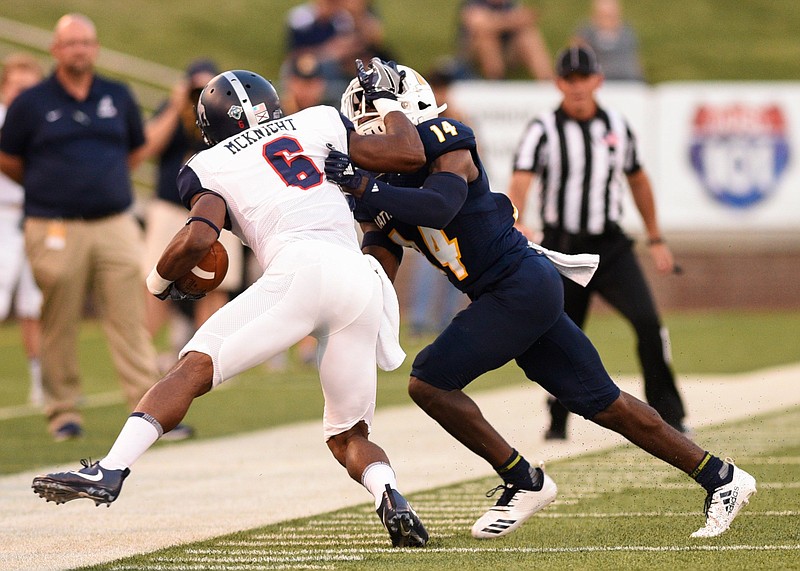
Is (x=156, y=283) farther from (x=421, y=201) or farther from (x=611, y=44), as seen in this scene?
(x=611, y=44)

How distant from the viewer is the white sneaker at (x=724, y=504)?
15.9 feet

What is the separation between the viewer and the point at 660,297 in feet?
56.2

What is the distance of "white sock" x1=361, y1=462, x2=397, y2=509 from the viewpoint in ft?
15.3

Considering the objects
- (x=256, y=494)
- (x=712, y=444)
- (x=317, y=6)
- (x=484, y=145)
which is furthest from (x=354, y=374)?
(x=317, y=6)

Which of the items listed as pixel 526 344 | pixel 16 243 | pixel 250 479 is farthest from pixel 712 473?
pixel 16 243

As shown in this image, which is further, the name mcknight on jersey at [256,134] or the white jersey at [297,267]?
the name mcknight on jersey at [256,134]

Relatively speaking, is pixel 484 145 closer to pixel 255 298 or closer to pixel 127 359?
pixel 127 359

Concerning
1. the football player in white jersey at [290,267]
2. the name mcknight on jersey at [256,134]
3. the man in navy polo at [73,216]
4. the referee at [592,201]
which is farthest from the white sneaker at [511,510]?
the man in navy polo at [73,216]

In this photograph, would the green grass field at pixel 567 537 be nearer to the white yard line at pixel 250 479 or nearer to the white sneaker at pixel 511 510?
the white sneaker at pixel 511 510

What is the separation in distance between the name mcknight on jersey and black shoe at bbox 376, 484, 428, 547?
1120 mm

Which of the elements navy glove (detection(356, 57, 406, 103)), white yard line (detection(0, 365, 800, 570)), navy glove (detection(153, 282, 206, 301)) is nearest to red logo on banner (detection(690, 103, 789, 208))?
white yard line (detection(0, 365, 800, 570))

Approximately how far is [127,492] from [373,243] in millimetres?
1767

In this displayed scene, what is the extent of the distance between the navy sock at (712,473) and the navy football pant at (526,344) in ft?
1.18

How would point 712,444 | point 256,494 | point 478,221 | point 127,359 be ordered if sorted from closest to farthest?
point 478,221 → point 256,494 → point 712,444 → point 127,359
